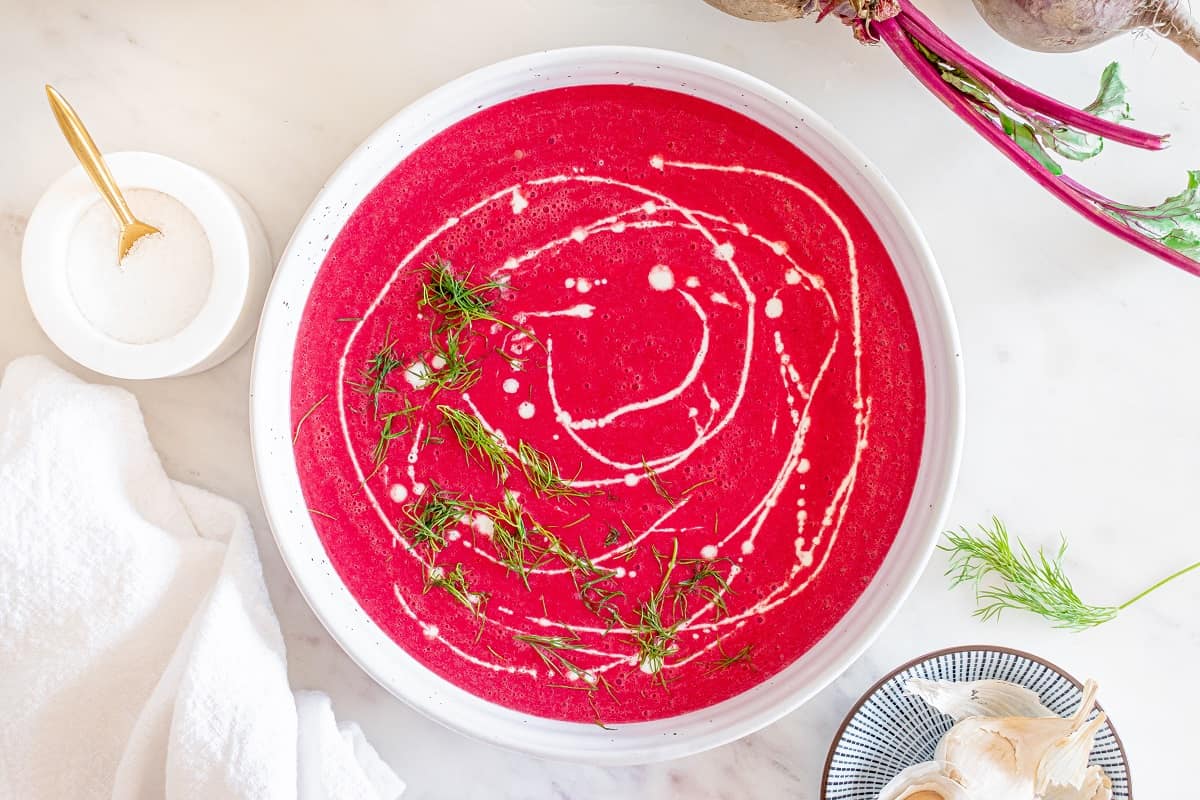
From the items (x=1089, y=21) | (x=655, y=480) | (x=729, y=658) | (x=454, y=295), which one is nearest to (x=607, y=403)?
(x=655, y=480)

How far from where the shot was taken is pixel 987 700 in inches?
47.4

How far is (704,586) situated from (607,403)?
279 millimetres

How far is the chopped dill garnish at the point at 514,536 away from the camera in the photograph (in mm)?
1179

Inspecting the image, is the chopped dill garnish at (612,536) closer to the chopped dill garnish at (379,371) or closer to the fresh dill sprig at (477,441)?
the fresh dill sprig at (477,441)

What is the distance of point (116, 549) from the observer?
1.16 metres

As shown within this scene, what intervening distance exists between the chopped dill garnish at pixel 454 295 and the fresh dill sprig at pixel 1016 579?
72 cm

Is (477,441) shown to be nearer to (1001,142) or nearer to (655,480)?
(655,480)

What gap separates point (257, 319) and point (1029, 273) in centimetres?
106

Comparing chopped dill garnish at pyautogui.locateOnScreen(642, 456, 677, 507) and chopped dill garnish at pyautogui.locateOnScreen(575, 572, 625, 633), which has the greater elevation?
chopped dill garnish at pyautogui.locateOnScreen(642, 456, 677, 507)

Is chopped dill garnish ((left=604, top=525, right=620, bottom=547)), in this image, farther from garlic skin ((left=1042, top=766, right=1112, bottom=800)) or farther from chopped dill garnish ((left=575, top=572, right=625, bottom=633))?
garlic skin ((left=1042, top=766, right=1112, bottom=800))

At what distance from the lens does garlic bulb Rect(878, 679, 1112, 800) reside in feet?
3.80

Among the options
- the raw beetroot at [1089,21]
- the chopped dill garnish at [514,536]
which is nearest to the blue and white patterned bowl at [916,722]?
the chopped dill garnish at [514,536]

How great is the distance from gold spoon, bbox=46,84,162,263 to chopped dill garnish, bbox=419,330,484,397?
38cm

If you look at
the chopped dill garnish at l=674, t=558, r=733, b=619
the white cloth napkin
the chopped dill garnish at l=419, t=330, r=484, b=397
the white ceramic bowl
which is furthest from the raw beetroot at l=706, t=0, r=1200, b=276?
the white cloth napkin
